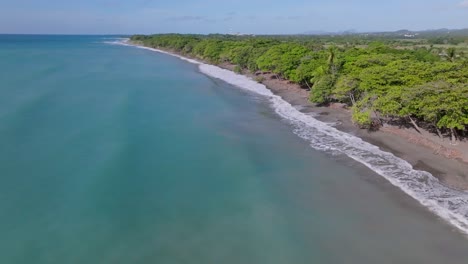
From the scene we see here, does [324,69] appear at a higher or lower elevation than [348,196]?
higher

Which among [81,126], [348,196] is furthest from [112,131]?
[348,196]

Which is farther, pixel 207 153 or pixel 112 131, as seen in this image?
pixel 112 131

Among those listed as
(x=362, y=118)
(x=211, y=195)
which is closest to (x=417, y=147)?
(x=362, y=118)

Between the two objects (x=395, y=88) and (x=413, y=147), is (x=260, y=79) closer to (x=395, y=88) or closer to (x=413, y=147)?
(x=395, y=88)

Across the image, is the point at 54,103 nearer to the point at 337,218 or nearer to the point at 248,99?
the point at 248,99

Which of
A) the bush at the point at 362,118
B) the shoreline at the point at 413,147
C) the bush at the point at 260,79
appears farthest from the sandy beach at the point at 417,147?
the bush at the point at 260,79

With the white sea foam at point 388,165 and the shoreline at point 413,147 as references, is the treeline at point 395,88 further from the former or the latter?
the white sea foam at point 388,165

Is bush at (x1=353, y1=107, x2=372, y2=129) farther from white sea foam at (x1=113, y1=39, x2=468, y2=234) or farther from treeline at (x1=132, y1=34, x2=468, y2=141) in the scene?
white sea foam at (x1=113, y1=39, x2=468, y2=234)
